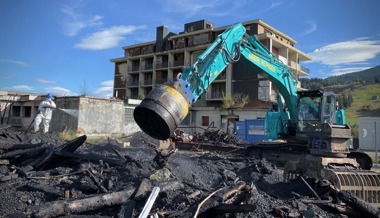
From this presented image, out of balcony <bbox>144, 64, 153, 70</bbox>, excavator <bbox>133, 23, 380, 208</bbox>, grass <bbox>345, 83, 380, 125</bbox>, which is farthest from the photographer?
grass <bbox>345, 83, 380, 125</bbox>

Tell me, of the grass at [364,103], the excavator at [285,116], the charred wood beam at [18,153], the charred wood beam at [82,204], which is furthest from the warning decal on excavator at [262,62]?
the grass at [364,103]

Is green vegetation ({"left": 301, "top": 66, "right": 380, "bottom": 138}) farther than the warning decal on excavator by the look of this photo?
Yes

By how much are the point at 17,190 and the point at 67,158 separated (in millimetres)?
2049

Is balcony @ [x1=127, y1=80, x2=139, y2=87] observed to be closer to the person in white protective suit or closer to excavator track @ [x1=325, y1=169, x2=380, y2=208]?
the person in white protective suit

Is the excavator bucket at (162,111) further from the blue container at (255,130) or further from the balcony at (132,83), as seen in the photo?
the balcony at (132,83)

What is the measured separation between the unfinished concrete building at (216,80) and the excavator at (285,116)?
48.3 ft

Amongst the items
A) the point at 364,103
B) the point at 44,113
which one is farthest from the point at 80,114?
the point at 364,103

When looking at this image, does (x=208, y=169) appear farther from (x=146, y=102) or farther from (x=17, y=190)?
(x=17, y=190)

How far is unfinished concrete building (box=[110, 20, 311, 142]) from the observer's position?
38.0 metres

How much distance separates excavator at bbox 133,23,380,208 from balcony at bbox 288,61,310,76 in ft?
104

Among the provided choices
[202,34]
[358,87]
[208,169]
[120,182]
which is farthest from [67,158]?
[358,87]

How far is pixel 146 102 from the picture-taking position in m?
5.52

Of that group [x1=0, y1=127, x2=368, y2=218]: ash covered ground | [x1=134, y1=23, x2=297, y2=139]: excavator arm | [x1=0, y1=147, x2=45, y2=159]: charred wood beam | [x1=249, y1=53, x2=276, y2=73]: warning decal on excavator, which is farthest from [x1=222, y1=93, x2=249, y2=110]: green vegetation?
[x1=0, y1=147, x2=45, y2=159]: charred wood beam

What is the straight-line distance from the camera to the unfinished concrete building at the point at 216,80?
38.0 m
